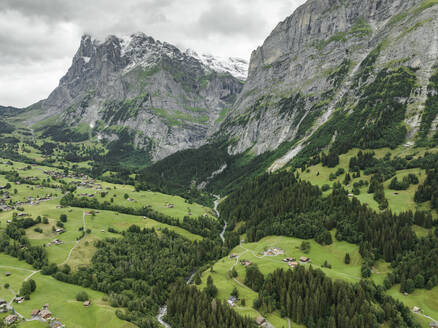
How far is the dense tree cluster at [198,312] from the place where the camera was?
80.8 meters

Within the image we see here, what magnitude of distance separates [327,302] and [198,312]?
1628 inches

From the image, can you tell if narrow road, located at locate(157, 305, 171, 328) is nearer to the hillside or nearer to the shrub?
the hillside

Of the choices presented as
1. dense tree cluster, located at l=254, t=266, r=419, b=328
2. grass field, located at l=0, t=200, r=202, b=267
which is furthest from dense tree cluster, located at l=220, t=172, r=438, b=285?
grass field, located at l=0, t=200, r=202, b=267

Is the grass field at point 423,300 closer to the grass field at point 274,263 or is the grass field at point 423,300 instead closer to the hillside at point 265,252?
the hillside at point 265,252

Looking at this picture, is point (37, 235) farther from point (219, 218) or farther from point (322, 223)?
point (322, 223)

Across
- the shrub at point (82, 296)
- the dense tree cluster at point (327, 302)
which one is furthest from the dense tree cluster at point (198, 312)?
the shrub at point (82, 296)

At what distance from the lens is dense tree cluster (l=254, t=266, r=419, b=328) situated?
7681 centimetres

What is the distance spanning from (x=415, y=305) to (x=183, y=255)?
299 ft

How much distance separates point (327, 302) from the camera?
280 feet

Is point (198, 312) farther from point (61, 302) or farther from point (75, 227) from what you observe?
point (75, 227)

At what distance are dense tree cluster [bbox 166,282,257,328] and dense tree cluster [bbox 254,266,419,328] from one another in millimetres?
11453

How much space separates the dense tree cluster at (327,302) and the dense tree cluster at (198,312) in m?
11.5

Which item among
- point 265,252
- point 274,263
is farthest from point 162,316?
point 265,252

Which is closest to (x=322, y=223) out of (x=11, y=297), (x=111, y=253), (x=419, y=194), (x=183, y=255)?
(x=419, y=194)
